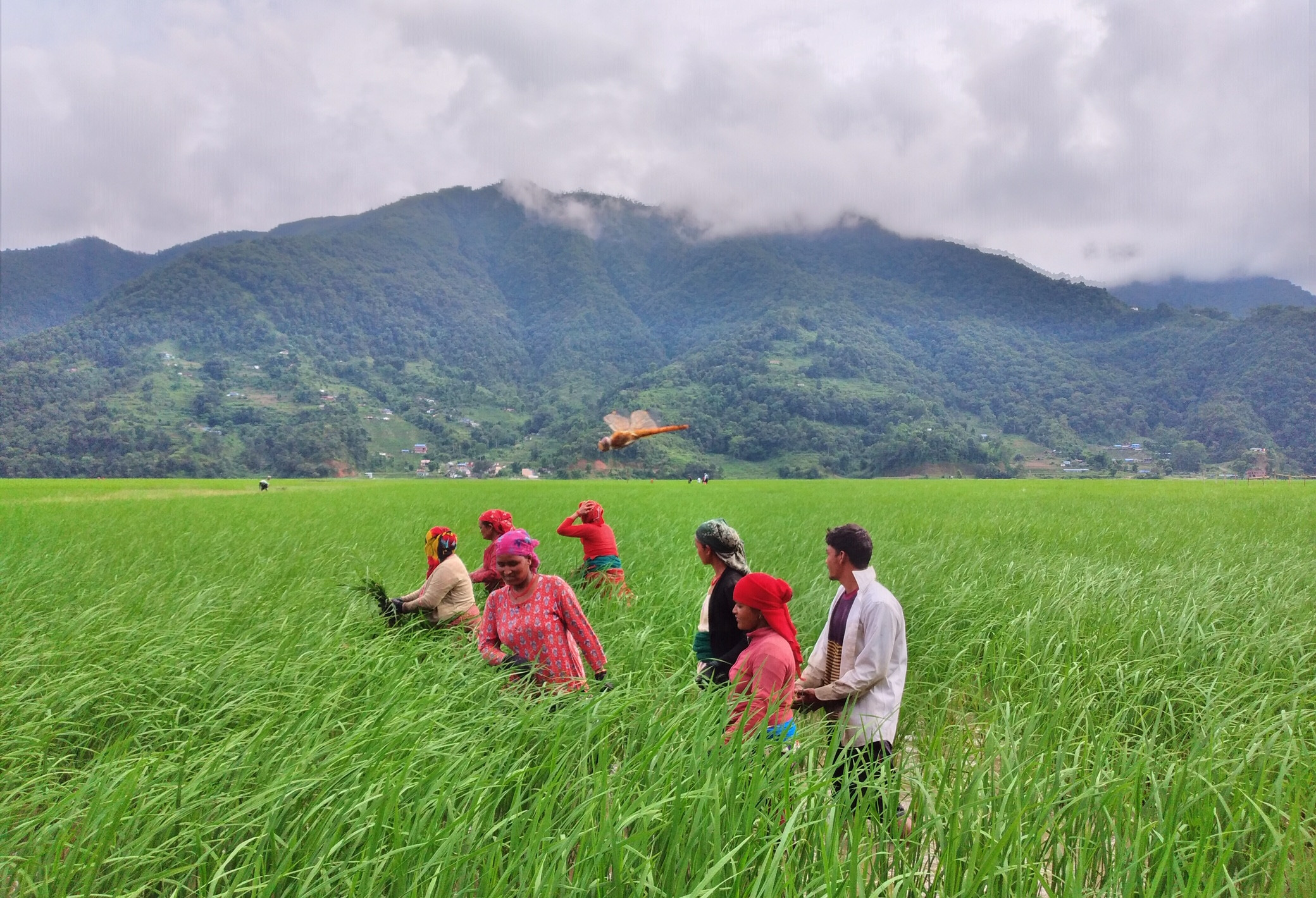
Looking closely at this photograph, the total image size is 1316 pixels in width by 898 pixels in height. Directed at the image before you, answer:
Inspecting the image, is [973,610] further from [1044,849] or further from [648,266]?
[648,266]

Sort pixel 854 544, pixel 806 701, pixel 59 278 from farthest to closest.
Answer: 1. pixel 59 278
2. pixel 806 701
3. pixel 854 544

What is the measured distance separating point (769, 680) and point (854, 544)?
27.3 inches

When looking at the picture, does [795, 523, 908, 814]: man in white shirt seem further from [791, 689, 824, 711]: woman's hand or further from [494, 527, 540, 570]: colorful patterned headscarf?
[494, 527, 540, 570]: colorful patterned headscarf

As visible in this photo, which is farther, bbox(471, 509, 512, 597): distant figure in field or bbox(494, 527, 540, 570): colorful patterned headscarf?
bbox(471, 509, 512, 597): distant figure in field

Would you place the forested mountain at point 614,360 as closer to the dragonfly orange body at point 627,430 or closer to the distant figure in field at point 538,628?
the dragonfly orange body at point 627,430

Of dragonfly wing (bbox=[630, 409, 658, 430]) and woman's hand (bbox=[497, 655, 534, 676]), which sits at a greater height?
dragonfly wing (bbox=[630, 409, 658, 430])

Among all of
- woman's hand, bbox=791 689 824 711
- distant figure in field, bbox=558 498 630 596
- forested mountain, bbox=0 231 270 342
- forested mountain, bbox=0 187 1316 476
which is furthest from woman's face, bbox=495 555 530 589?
forested mountain, bbox=0 231 270 342

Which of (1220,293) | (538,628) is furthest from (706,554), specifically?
(1220,293)

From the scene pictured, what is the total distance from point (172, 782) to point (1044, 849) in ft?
10.0

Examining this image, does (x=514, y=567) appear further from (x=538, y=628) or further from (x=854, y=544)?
(x=854, y=544)

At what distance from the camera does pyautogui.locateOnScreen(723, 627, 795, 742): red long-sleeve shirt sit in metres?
2.85

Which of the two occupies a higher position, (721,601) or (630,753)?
(721,601)

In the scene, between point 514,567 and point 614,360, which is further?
point 614,360

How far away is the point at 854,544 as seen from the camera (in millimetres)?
2922
